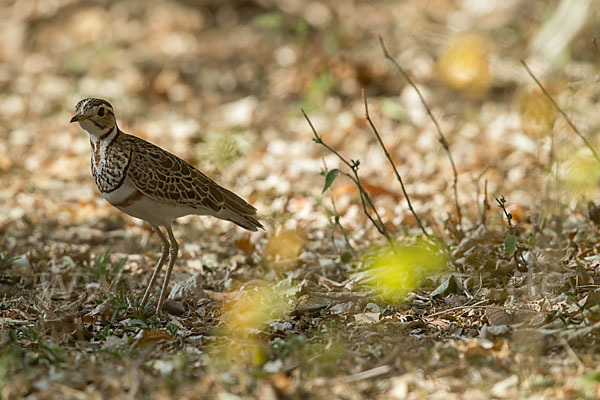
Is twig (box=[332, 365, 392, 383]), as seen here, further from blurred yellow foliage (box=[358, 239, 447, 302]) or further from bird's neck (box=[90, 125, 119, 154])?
bird's neck (box=[90, 125, 119, 154])

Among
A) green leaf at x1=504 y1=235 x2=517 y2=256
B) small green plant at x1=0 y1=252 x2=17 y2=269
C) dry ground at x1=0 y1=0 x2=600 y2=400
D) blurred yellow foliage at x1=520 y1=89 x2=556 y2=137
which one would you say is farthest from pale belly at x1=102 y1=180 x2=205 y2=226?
blurred yellow foliage at x1=520 y1=89 x2=556 y2=137

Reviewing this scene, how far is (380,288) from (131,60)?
23.4 feet

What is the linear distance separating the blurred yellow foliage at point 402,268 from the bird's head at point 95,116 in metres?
1.93

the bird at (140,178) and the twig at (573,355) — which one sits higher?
the bird at (140,178)

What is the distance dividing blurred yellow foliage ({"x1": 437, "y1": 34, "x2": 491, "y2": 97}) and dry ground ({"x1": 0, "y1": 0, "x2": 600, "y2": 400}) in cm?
3

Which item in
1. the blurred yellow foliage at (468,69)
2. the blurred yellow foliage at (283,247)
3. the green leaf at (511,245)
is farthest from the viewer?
the blurred yellow foliage at (468,69)

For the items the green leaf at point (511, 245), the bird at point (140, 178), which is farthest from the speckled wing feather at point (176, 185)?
the green leaf at point (511, 245)

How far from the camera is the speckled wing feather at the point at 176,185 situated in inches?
189

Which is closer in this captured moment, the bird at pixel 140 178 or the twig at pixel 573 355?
the twig at pixel 573 355

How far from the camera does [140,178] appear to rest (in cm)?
476

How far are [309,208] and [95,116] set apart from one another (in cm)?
271

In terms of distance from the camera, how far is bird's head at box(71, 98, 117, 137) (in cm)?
473

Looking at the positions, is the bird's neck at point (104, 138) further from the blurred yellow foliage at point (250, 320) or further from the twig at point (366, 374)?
the twig at point (366, 374)

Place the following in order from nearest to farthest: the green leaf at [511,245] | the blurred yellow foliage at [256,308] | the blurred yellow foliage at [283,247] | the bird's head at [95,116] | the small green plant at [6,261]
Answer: the green leaf at [511,245] < the blurred yellow foliage at [256,308] < the bird's head at [95,116] < the small green plant at [6,261] < the blurred yellow foliage at [283,247]
